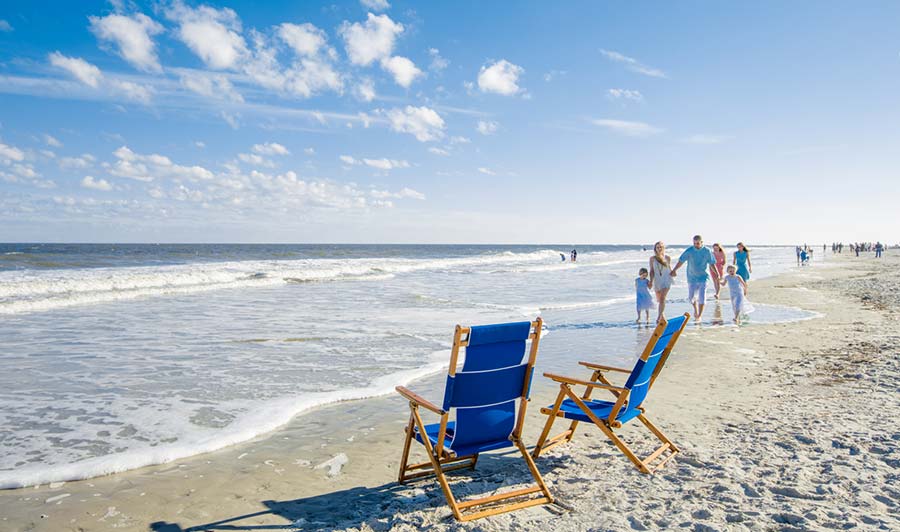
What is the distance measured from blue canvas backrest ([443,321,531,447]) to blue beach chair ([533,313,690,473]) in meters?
0.40

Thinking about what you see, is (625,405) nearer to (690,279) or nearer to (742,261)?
(690,279)

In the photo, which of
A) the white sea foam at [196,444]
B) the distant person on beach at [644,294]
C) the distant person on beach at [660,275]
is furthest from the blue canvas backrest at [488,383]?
the distant person on beach at [644,294]

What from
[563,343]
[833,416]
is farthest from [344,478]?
[563,343]

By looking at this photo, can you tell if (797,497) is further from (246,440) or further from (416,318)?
(416,318)

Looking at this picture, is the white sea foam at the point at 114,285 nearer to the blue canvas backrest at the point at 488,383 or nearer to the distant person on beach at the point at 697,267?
the blue canvas backrest at the point at 488,383

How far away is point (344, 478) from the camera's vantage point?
3.94m

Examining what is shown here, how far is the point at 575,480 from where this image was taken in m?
3.85

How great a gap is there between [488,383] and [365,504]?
3.54 feet

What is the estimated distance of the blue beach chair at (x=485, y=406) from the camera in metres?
3.44

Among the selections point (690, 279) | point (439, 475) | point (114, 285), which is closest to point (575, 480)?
point (439, 475)

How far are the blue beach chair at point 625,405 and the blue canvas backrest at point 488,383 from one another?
1.33ft

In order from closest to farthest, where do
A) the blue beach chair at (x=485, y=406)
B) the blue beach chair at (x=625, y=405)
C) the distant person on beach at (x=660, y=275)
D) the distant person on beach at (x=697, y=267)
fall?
the blue beach chair at (x=485, y=406) < the blue beach chair at (x=625, y=405) < the distant person on beach at (x=660, y=275) < the distant person on beach at (x=697, y=267)

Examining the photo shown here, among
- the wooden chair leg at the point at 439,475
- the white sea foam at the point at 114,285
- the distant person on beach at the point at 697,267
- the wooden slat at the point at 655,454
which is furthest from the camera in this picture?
the white sea foam at the point at 114,285

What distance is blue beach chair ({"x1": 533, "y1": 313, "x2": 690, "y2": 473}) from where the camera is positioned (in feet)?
12.8
